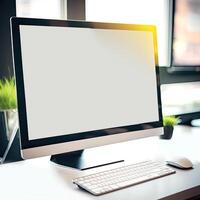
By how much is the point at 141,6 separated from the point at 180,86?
0.53 metres

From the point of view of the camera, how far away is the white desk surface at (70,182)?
3.43 ft

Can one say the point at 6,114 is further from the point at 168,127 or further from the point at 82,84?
the point at 168,127

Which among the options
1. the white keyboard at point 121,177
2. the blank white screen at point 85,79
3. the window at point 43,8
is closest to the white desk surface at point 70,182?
the white keyboard at point 121,177

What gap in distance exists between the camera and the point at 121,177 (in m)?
1.16

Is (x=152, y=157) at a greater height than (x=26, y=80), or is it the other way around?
(x=26, y=80)

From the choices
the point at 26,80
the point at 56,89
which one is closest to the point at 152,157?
the point at 56,89

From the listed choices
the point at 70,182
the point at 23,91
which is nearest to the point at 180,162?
the point at 70,182

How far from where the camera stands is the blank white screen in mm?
→ 1180

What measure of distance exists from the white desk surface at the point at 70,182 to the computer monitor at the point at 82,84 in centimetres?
8

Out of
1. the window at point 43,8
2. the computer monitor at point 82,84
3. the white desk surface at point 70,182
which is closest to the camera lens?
the white desk surface at point 70,182

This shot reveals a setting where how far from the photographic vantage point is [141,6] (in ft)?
6.96

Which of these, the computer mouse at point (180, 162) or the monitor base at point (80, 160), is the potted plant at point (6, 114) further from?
the computer mouse at point (180, 162)

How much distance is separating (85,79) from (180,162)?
434 millimetres

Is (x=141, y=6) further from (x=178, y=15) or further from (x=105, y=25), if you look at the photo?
(x=105, y=25)
